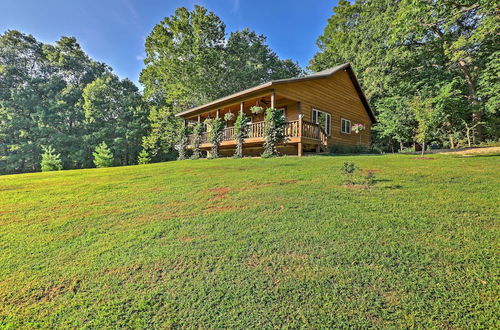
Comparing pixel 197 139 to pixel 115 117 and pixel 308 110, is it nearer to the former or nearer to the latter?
pixel 308 110

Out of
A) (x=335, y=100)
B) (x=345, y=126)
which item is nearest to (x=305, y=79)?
(x=335, y=100)

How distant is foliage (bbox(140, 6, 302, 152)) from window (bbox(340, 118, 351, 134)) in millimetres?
15302

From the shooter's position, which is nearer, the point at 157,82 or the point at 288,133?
the point at 288,133

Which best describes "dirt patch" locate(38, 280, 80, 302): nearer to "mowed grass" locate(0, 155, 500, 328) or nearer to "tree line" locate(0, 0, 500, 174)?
"mowed grass" locate(0, 155, 500, 328)

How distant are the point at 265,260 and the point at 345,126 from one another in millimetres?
16631

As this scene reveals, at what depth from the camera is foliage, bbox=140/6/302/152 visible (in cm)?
2619

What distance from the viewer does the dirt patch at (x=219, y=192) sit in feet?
17.7

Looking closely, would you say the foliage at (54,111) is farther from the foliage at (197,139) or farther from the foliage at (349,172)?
the foliage at (349,172)

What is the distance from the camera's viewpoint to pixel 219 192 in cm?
580

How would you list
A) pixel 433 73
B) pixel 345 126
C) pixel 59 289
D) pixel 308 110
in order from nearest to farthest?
pixel 59 289, pixel 308 110, pixel 433 73, pixel 345 126

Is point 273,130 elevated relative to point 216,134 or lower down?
lower down

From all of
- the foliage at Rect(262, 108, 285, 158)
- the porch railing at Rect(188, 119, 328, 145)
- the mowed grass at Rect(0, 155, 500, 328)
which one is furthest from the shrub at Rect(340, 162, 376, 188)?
the foliage at Rect(262, 108, 285, 158)

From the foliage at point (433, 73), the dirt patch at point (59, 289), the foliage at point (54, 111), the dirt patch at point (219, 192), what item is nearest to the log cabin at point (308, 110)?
the foliage at point (433, 73)

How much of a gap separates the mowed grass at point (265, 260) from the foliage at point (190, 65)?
2246 cm
